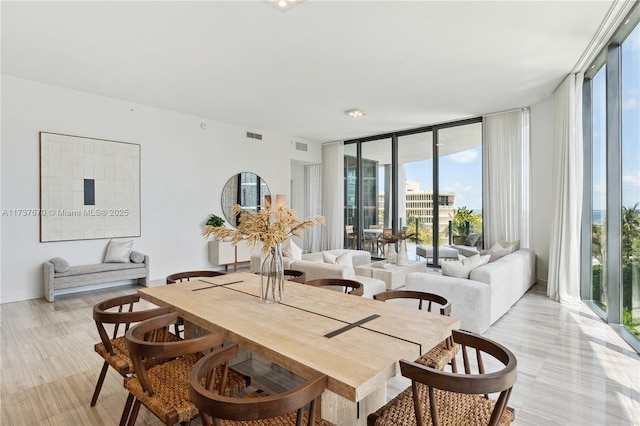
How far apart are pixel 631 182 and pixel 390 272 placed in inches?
107

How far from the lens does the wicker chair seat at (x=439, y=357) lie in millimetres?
1803

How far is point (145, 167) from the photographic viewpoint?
19.1ft

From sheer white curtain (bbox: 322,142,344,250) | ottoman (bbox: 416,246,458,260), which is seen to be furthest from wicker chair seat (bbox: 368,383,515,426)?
sheer white curtain (bbox: 322,142,344,250)

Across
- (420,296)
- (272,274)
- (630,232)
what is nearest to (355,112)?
(630,232)

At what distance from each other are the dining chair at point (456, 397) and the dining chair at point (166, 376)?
760 mm

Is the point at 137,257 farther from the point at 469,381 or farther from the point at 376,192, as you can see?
the point at 469,381

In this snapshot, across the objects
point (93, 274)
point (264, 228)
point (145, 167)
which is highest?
point (145, 167)

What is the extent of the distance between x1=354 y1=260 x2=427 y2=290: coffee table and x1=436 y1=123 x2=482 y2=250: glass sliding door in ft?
6.86

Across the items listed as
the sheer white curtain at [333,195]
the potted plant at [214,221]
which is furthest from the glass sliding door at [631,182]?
the potted plant at [214,221]

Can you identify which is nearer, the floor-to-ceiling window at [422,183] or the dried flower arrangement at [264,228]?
the dried flower arrangement at [264,228]

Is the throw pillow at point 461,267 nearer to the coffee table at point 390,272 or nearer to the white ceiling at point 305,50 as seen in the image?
the coffee table at point 390,272

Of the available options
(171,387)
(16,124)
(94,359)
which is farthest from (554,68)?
(16,124)

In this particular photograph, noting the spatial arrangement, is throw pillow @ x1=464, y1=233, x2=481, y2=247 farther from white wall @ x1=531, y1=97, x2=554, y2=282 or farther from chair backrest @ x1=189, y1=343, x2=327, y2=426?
chair backrest @ x1=189, y1=343, x2=327, y2=426

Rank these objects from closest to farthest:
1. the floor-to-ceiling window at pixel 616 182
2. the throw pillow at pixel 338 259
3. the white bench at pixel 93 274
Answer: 1. the floor-to-ceiling window at pixel 616 182
2. the throw pillow at pixel 338 259
3. the white bench at pixel 93 274
